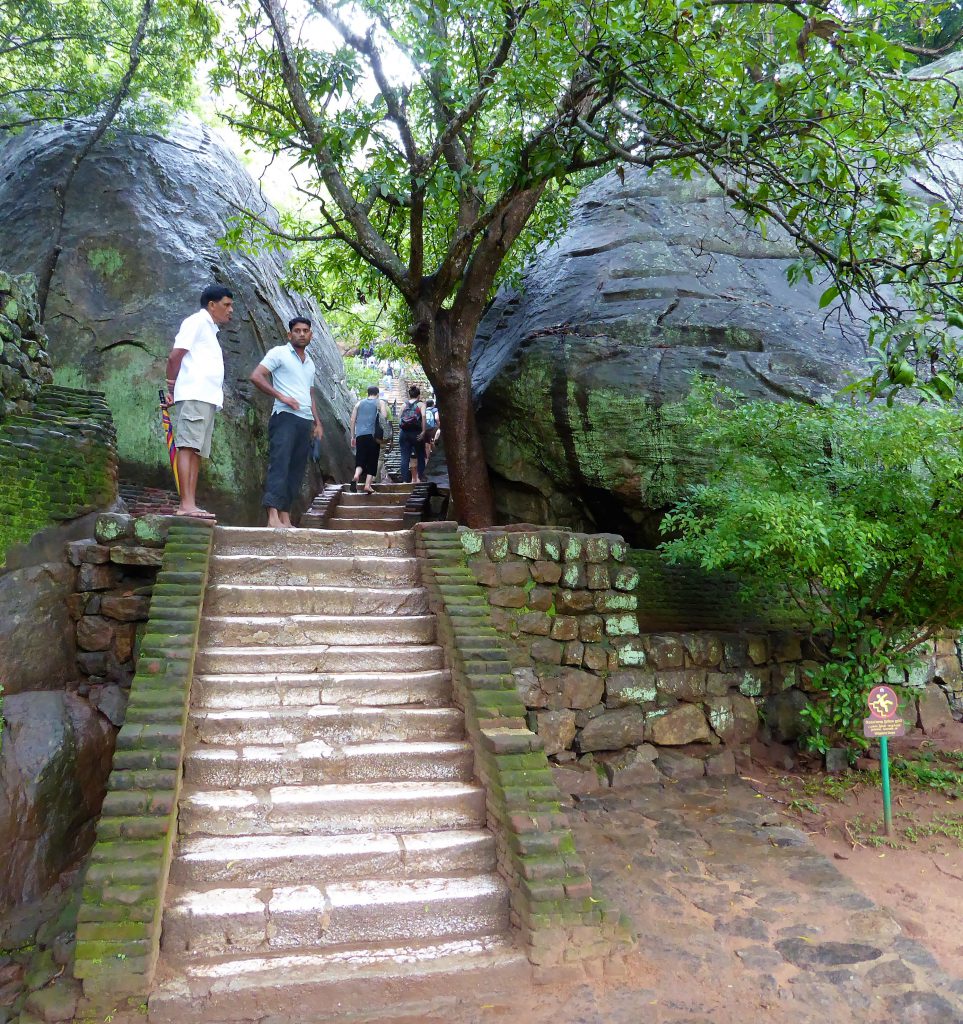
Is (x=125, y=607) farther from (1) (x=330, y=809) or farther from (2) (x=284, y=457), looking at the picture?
(1) (x=330, y=809)

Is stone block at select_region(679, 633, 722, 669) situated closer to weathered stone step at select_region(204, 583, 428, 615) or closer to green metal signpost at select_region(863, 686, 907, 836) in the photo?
green metal signpost at select_region(863, 686, 907, 836)

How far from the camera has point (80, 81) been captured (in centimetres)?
849

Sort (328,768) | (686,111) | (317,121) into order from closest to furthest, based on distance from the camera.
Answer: (328,768), (686,111), (317,121)

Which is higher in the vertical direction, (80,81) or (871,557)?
(80,81)

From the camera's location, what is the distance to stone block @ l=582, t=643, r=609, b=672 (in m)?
5.45

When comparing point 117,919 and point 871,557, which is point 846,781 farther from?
point 117,919

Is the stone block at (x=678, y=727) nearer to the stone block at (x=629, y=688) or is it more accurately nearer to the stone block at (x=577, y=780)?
the stone block at (x=629, y=688)

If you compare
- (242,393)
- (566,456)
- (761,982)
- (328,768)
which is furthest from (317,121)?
(761,982)

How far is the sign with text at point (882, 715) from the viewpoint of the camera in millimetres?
4766

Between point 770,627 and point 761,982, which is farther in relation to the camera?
point 770,627

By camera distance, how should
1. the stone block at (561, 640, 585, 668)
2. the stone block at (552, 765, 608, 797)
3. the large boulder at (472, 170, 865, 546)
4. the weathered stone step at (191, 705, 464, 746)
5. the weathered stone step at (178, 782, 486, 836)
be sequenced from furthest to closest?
1. the large boulder at (472, 170, 865, 546)
2. the stone block at (561, 640, 585, 668)
3. the stone block at (552, 765, 608, 797)
4. the weathered stone step at (191, 705, 464, 746)
5. the weathered stone step at (178, 782, 486, 836)

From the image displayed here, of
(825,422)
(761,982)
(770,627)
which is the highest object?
(825,422)

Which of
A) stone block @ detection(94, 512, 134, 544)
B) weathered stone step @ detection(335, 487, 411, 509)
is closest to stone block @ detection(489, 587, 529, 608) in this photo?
stone block @ detection(94, 512, 134, 544)

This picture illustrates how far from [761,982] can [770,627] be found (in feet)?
14.2
